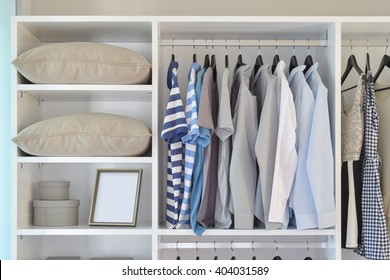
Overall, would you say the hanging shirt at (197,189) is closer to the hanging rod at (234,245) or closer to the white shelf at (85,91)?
the hanging rod at (234,245)

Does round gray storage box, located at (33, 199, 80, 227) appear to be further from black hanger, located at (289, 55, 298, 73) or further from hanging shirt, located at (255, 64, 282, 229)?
black hanger, located at (289, 55, 298, 73)

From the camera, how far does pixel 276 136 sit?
122 inches

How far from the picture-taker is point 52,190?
3.26 m

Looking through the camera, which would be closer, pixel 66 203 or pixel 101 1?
pixel 66 203

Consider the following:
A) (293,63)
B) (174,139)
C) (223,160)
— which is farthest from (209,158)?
(293,63)

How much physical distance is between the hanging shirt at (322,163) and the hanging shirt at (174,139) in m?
0.54

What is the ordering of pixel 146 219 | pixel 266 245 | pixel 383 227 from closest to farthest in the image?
pixel 383 227
pixel 266 245
pixel 146 219

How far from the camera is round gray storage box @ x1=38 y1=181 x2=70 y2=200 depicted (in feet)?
10.7

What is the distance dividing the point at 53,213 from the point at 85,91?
0.54 m

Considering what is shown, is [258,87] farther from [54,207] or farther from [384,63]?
[54,207]

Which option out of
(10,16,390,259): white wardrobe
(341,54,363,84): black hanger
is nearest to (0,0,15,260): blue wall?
(10,16,390,259): white wardrobe

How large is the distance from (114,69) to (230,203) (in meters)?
0.74

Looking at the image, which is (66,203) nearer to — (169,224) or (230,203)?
(169,224)
